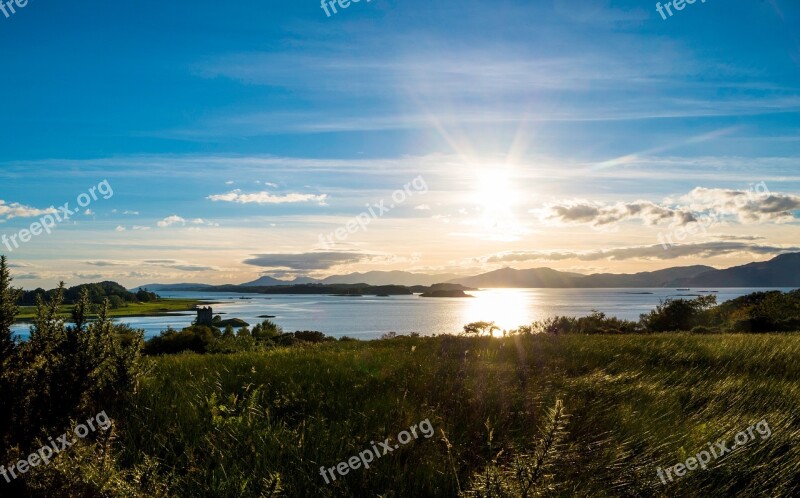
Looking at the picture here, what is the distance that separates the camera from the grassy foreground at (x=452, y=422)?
14.0ft

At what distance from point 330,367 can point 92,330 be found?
341 centimetres

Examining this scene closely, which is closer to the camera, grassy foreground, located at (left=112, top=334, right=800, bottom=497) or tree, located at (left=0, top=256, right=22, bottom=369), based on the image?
grassy foreground, located at (left=112, top=334, right=800, bottom=497)

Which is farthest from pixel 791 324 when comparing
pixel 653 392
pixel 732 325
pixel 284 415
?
pixel 284 415

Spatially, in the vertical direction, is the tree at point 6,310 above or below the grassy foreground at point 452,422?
above

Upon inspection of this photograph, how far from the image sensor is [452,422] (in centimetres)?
555

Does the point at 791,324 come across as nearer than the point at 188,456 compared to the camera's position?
No

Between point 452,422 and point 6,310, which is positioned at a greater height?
point 6,310

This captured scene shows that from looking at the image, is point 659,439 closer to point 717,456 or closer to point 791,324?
point 717,456

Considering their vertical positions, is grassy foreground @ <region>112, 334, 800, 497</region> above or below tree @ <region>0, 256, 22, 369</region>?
below

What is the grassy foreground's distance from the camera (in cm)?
425

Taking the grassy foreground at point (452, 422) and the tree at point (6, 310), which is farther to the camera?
the tree at point (6, 310)

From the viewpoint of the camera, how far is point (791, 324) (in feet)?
69.7

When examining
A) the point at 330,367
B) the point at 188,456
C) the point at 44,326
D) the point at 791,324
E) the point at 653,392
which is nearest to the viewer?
the point at 188,456

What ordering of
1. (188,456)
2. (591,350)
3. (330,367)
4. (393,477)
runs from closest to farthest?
(393,477) < (188,456) < (330,367) < (591,350)
